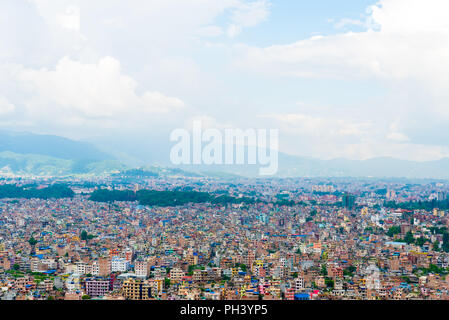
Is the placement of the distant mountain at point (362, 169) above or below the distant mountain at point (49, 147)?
below

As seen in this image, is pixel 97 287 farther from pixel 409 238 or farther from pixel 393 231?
pixel 393 231

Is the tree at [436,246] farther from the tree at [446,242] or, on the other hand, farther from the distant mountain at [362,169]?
the distant mountain at [362,169]

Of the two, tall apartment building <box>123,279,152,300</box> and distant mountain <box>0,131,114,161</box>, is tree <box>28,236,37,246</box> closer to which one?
tall apartment building <box>123,279,152,300</box>

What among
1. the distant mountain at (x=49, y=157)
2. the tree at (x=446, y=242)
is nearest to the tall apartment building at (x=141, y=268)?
the tree at (x=446, y=242)

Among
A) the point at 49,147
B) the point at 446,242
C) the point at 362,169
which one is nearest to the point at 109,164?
the point at 49,147

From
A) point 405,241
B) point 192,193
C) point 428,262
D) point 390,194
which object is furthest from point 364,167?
point 428,262
